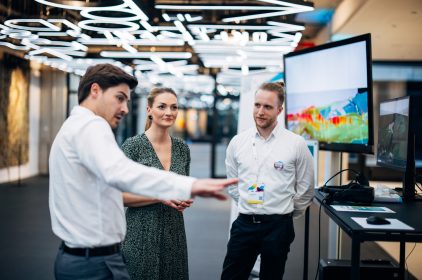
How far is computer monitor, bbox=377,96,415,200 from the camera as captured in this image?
3262 mm

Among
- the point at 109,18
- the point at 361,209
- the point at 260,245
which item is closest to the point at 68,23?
the point at 109,18

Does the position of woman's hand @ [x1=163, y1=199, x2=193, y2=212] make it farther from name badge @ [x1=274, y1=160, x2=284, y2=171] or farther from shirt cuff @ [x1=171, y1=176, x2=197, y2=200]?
shirt cuff @ [x1=171, y1=176, x2=197, y2=200]

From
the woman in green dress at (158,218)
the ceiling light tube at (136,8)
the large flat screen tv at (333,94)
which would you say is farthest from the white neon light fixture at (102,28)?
the woman in green dress at (158,218)

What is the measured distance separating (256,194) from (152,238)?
0.72 metres

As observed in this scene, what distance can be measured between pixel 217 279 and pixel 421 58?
1089 cm

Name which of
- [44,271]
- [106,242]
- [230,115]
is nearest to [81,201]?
[106,242]

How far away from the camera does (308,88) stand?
4.15 meters

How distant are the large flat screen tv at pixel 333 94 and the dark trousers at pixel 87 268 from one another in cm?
222

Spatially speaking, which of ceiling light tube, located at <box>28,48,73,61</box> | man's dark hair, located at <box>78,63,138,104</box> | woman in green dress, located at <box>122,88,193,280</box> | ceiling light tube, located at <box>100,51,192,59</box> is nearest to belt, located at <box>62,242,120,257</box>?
man's dark hair, located at <box>78,63,138,104</box>

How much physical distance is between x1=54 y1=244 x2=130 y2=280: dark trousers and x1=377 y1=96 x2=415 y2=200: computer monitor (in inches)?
88.8

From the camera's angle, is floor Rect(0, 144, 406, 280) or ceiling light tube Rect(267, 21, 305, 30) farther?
A: ceiling light tube Rect(267, 21, 305, 30)

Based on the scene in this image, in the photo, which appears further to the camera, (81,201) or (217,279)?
(217,279)

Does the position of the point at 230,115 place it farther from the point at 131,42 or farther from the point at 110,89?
the point at 110,89

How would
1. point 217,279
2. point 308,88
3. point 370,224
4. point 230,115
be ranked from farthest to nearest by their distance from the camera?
point 230,115 → point 217,279 → point 308,88 → point 370,224
